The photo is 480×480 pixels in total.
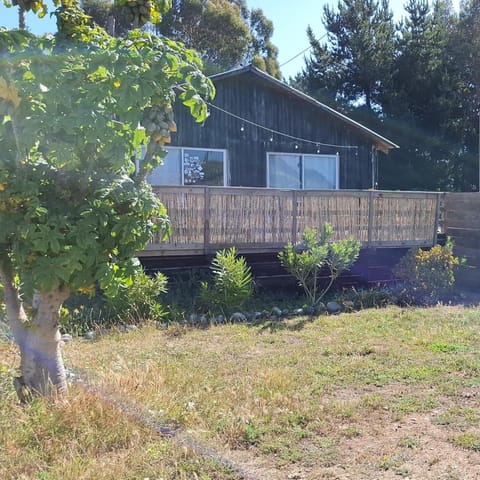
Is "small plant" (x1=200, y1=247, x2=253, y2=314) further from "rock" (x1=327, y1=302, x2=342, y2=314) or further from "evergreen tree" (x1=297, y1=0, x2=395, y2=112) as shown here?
"evergreen tree" (x1=297, y1=0, x2=395, y2=112)

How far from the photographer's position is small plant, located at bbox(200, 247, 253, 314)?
702 centimetres

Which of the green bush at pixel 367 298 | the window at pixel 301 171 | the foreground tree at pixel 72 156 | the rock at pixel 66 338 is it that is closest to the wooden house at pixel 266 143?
the window at pixel 301 171

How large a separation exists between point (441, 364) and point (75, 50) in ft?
12.8

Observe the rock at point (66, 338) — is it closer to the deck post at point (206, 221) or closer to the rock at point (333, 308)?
the deck post at point (206, 221)

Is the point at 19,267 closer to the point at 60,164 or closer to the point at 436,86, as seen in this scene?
the point at 60,164

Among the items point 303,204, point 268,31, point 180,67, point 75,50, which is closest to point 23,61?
point 75,50

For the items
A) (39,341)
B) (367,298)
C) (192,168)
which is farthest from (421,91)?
(39,341)

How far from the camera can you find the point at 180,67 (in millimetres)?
3195

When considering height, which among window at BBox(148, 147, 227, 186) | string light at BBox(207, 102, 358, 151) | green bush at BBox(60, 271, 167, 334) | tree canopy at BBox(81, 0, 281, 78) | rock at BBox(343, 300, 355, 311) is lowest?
rock at BBox(343, 300, 355, 311)

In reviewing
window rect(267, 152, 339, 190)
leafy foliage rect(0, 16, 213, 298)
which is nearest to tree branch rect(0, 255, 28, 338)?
leafy foliage rect(0, 16, 213, 298)

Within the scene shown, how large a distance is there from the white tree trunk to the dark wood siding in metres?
7.55

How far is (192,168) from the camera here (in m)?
11.0

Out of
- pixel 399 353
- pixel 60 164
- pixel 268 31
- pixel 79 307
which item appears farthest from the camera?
pixel 268 31

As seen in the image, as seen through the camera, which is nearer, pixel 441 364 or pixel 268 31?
pixel 441 364
